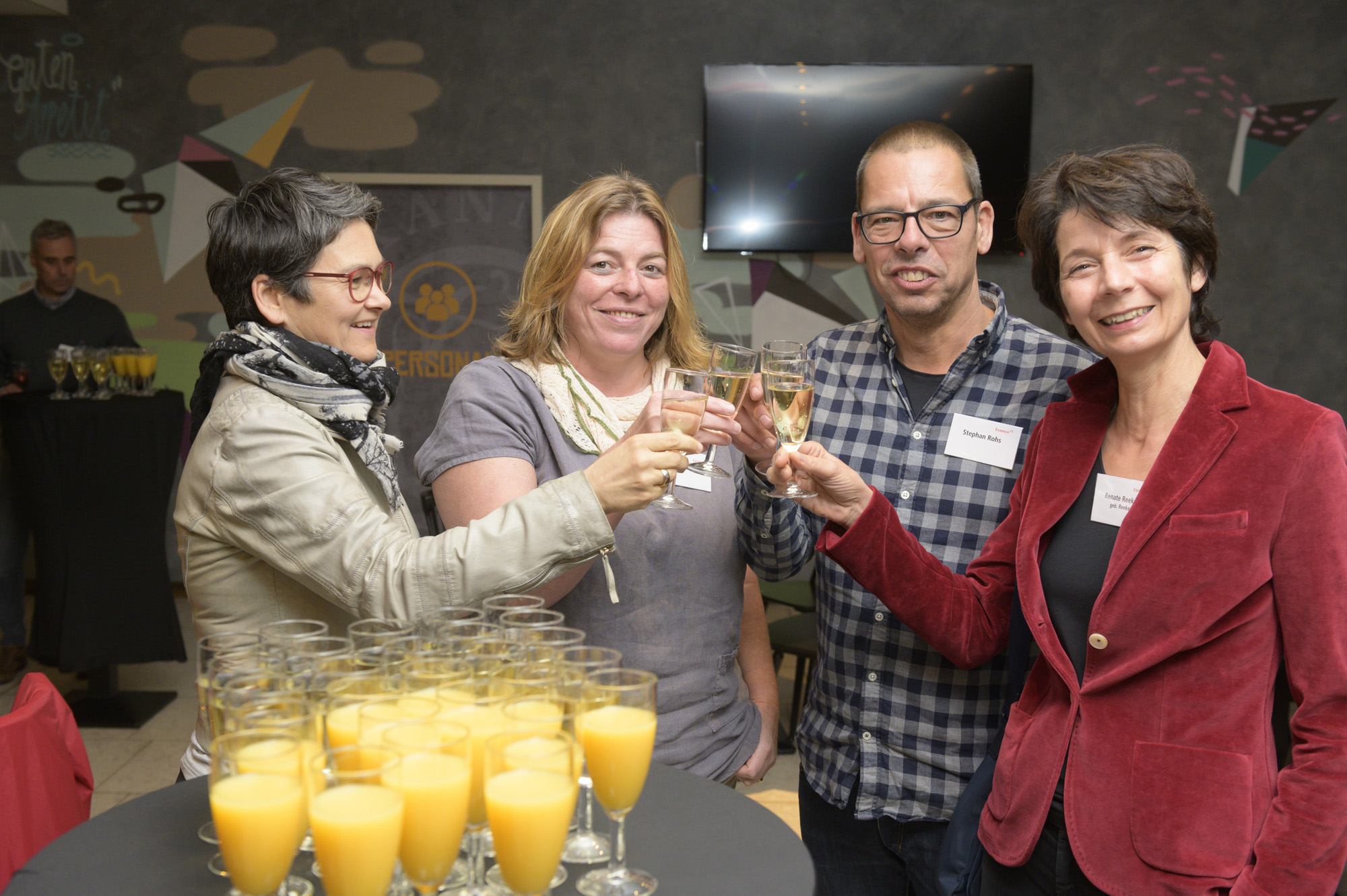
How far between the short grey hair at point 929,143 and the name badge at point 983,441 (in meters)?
0.47

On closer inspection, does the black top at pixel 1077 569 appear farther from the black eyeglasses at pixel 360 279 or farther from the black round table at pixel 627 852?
the black eyeglasses at pixel 360 279

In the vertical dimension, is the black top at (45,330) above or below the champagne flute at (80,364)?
above

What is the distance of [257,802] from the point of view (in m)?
0.92

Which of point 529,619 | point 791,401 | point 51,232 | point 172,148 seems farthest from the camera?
point 172,148

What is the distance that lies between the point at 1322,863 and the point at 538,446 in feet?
4.67

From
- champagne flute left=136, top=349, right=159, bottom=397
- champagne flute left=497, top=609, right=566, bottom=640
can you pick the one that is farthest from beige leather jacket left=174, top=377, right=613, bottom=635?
champagne flute left=136, top=349, right=159, bottom=397

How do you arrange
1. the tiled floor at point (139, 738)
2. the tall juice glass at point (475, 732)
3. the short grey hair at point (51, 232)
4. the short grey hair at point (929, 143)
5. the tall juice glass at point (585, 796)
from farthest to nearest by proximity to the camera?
the short grey hair at point (51, 232) < the tiled floor at point (139, 738) < the short grey hair at point (929, 143) < the tall juice glass at point (585, 796) < the tall juice glass at point (475, 732)

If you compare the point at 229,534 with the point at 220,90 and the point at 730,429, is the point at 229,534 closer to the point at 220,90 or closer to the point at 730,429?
the point at 730,429

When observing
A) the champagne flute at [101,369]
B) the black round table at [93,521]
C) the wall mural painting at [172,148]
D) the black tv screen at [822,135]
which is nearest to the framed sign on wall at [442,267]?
the wall mural painting at [172,148]

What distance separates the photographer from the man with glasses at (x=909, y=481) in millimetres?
1833

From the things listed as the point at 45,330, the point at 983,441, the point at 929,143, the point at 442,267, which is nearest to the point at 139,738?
the point at 45,330

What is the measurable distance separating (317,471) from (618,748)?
2.38ft

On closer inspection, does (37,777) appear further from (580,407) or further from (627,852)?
(580,407)

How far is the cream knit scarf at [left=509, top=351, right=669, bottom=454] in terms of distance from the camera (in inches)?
77.2
